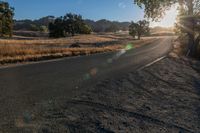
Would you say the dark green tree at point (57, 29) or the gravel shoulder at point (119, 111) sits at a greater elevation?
the gravel shoulder at point (119, 111)

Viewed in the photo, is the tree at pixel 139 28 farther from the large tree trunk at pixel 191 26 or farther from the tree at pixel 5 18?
the large tree trunk at pixel 191 26

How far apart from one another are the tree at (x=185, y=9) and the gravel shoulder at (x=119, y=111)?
2030cm

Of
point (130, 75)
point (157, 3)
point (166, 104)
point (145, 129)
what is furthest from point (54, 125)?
point (157, 3)

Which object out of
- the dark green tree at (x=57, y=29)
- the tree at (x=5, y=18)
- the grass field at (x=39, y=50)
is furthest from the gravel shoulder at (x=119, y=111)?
the dark green tree at (x=57, y=29)

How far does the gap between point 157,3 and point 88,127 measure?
27396 mm

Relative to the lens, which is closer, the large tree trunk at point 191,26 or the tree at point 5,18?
the large tree trunk at point 191,26

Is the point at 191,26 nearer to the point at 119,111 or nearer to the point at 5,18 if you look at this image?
the point at 119,111

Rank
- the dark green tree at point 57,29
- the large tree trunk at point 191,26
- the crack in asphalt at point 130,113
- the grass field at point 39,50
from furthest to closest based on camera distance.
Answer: the dark green tree at point 57,29 → the large tree trunk at point 191,26 → the grass field at point 39,50 → the crack in asphalt at point 130,113

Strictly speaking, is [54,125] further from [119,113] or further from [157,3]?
[157,3]

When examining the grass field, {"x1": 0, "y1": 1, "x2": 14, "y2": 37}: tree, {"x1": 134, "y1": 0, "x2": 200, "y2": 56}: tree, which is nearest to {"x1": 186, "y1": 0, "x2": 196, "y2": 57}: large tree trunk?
{"x1": 134, "y1": 0, "x2": 200, "y2": 56}: tree

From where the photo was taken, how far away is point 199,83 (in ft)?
47.8

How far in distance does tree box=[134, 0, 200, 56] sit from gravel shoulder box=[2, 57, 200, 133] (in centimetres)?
2030

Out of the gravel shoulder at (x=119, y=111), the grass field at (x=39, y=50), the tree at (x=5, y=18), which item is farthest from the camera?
the tree at (x=5, y=18)

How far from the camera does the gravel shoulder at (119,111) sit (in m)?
6.80
